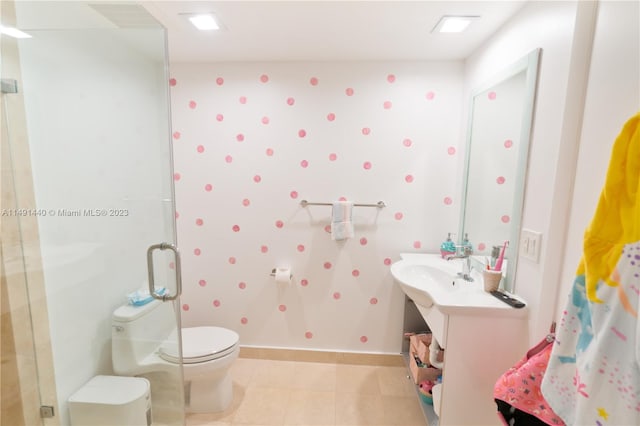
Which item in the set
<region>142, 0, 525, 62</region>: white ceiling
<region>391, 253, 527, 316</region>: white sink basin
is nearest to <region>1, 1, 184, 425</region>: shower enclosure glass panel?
<region>142, 0, 525, 62</region>: white ceiling

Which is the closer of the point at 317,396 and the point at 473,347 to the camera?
the point at 473,347

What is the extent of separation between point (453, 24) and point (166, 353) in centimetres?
231

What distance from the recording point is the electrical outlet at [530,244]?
121 centimetres

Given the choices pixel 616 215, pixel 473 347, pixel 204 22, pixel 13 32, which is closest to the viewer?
pixel 616 215

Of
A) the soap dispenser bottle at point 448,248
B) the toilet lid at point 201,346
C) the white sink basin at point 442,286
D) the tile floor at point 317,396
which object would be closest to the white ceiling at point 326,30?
the soap dispenser bottle at point 448,248

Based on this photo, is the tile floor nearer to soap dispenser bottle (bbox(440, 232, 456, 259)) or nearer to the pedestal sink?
the pedestal sink

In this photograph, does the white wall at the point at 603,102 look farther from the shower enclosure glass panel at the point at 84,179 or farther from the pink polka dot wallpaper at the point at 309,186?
the shower enclosure glass panel at the point at 84,179

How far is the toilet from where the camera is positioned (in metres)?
1.60

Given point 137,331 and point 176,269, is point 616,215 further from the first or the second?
point 137,331

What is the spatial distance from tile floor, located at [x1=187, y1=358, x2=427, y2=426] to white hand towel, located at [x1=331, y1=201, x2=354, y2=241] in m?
1.01

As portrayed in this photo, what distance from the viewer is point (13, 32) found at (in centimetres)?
120

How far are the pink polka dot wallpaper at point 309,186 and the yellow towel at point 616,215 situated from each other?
1.35 m

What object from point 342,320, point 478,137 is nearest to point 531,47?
point 478,137

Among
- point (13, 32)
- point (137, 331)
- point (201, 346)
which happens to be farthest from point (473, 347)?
point (13, 32)
